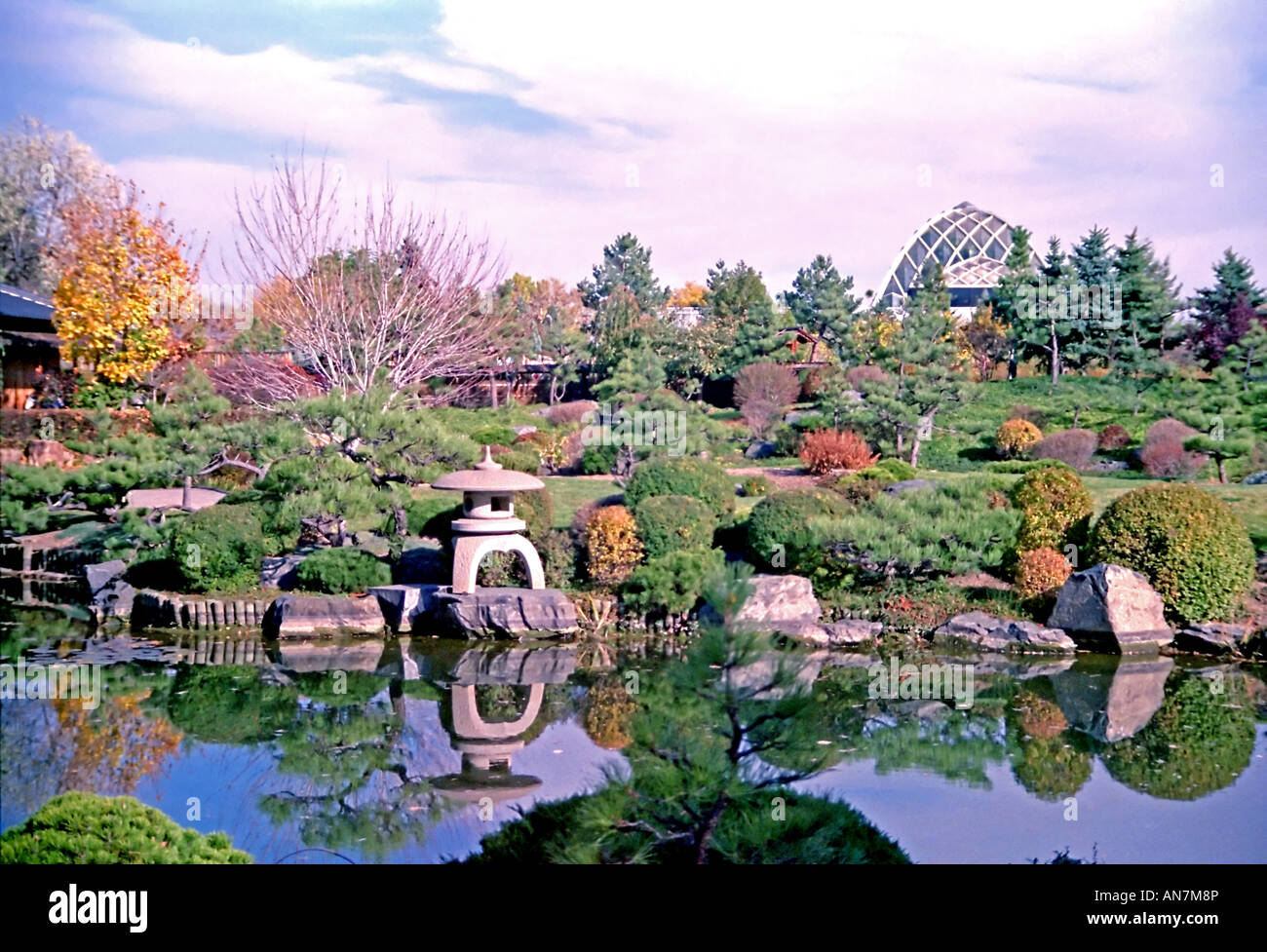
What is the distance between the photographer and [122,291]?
18.9 meters

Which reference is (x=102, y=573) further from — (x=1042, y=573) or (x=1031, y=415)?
(x=1031, y=415)

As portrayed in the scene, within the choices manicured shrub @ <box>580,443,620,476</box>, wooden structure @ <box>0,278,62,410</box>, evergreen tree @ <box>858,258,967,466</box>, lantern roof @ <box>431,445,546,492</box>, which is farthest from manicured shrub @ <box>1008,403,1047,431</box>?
wooden structure @ <box>0,278,62,410</box>

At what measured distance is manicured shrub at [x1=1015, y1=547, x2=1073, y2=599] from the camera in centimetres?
1169

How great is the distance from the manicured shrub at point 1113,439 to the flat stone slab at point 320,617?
1485 cm

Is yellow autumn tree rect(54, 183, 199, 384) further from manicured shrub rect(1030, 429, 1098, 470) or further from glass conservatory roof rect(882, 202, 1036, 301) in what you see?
glass conservatory roof rect(882, 202, 1036, 301)

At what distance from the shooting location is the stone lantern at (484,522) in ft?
36.7

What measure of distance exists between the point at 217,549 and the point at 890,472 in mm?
8719

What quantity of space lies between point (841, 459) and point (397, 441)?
8394 millimetres

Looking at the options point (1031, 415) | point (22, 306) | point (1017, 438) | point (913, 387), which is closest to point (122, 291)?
point (22, 306)

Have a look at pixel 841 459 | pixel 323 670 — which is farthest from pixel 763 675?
pixel 841 459

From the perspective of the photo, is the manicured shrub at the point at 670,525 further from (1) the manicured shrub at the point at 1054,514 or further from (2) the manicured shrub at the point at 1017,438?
(2) the manicured shrub at the point at 1017,438

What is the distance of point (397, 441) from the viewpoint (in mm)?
12203

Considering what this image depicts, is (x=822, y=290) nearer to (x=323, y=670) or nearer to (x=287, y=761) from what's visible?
(x=323, y=670)

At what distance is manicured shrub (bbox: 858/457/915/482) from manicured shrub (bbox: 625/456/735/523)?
8.23 feet
